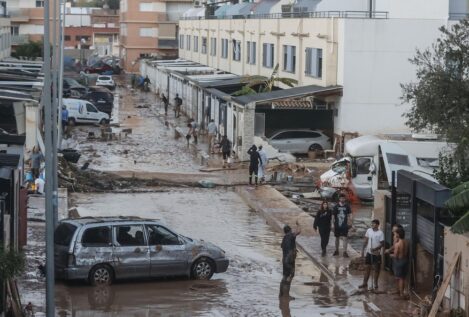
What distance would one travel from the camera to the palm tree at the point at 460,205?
1653 cm

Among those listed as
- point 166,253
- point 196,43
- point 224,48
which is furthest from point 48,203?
point 196,43

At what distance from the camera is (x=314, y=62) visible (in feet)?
153

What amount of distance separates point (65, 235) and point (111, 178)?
53.7 ft

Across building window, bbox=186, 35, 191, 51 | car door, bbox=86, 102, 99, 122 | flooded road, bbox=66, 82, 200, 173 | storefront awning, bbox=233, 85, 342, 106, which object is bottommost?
flooded road, bbox=66, 82, 200, 173

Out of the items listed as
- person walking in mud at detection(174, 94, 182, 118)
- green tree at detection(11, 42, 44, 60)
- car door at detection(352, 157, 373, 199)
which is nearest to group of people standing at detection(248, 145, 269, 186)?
car door at detection(352, 157, 373, 199)

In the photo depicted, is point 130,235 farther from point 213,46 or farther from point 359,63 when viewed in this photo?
point 213,46

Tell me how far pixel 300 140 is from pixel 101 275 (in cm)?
2542

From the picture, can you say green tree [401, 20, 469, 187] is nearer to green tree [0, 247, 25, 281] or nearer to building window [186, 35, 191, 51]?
green tree [0, 247, 25, 281]

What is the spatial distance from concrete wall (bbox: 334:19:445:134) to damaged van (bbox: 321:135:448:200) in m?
10.1

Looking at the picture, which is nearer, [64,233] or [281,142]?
[64,233]

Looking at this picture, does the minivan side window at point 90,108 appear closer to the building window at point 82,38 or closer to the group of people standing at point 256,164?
the group of people standing at point 256,164

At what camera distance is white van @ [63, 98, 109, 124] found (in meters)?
57.2

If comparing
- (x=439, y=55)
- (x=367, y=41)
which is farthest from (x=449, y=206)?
(x=367, y=41)

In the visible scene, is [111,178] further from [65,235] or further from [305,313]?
[305,313]
